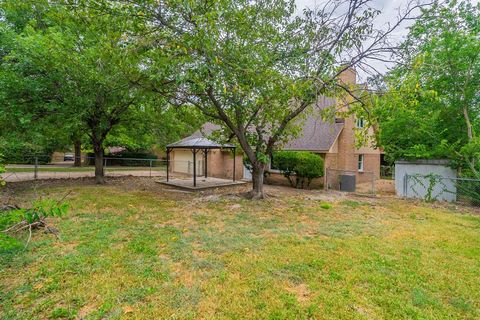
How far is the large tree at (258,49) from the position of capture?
6391 mm

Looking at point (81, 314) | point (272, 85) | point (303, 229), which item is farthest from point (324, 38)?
point (81, 314)

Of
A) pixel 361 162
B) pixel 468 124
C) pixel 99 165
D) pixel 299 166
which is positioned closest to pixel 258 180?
pixel 299 166

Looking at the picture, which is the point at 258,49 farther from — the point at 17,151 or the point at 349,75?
the point at 17,151

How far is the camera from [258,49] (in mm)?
7523

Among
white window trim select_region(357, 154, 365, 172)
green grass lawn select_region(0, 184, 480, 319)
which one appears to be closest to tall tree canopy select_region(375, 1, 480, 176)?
green grass lawn select_region(0, 184, 480, 319)

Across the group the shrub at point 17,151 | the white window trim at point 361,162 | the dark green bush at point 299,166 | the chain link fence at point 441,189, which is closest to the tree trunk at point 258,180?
the dark green bush at point 299,166

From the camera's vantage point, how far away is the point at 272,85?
6.94 m

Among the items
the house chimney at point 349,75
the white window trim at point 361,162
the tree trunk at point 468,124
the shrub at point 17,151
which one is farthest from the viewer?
the white window trim at point 361,162

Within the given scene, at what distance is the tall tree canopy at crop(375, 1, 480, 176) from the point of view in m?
9.45

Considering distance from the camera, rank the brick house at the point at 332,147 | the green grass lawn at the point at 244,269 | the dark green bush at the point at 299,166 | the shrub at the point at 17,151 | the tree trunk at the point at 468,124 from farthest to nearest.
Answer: the brick house at the point at 332,147, the dark green bush at the point at 299,166, the shrub at the point at 17,151, the tree trunk at the point at 468,124, the green grass lawn at the point at 244,269

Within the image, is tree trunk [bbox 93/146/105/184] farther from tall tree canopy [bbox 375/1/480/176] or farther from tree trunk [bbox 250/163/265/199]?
tall tree canopy [bbox 375/1/480/176]

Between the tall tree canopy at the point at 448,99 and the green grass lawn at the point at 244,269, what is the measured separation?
4247 millimetres

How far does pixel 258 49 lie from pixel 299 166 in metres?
7.06

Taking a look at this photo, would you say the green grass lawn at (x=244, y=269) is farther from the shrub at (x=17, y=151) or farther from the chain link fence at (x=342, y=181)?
the chain link fence at (x=342, y=181)
